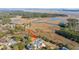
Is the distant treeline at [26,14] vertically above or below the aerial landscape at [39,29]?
above

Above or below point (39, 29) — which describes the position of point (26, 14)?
above

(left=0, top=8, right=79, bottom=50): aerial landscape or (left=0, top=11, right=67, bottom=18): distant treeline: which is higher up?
Result: (left=0, top=11, right=67, bottom=18): distant treeline
